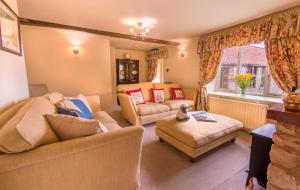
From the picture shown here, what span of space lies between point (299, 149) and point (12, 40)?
2.85m

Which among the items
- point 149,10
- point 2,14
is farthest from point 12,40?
point 149,10

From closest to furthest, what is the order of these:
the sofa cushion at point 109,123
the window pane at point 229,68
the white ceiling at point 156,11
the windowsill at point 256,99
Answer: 1. the sofa cushion at point 109,123
2. the white ceiling at point 156,11
3. the windowsill at point 256,99
4. the window pane at point 229,68

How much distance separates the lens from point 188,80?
4.38 metres

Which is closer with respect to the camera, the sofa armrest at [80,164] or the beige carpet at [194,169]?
the sofa armrest at [80,164]

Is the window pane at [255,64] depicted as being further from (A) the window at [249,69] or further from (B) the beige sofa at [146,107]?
(B) the beige sofa at [146,107]

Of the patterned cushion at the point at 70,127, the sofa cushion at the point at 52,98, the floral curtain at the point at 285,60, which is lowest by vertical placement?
the patterned cushion at the point at 70,127

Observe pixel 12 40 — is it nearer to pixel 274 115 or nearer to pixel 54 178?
pixel 54 178

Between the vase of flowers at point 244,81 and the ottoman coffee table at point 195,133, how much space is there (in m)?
1.11

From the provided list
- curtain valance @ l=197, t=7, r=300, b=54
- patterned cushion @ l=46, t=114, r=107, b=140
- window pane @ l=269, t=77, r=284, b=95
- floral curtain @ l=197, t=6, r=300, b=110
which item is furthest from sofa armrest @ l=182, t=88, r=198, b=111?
patterned cushion @ l=46, t=114, r=107, b=140

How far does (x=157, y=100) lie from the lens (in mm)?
3850

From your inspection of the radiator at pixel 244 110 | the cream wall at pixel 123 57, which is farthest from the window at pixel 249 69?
the cream wall at pixel 123 57

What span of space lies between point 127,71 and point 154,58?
116 cm

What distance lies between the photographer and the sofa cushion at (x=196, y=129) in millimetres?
1914

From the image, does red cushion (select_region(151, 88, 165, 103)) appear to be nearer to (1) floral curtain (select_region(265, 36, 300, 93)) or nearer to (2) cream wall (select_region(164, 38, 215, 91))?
(2) cream wall (select_region(164, 38, 215, 91))
